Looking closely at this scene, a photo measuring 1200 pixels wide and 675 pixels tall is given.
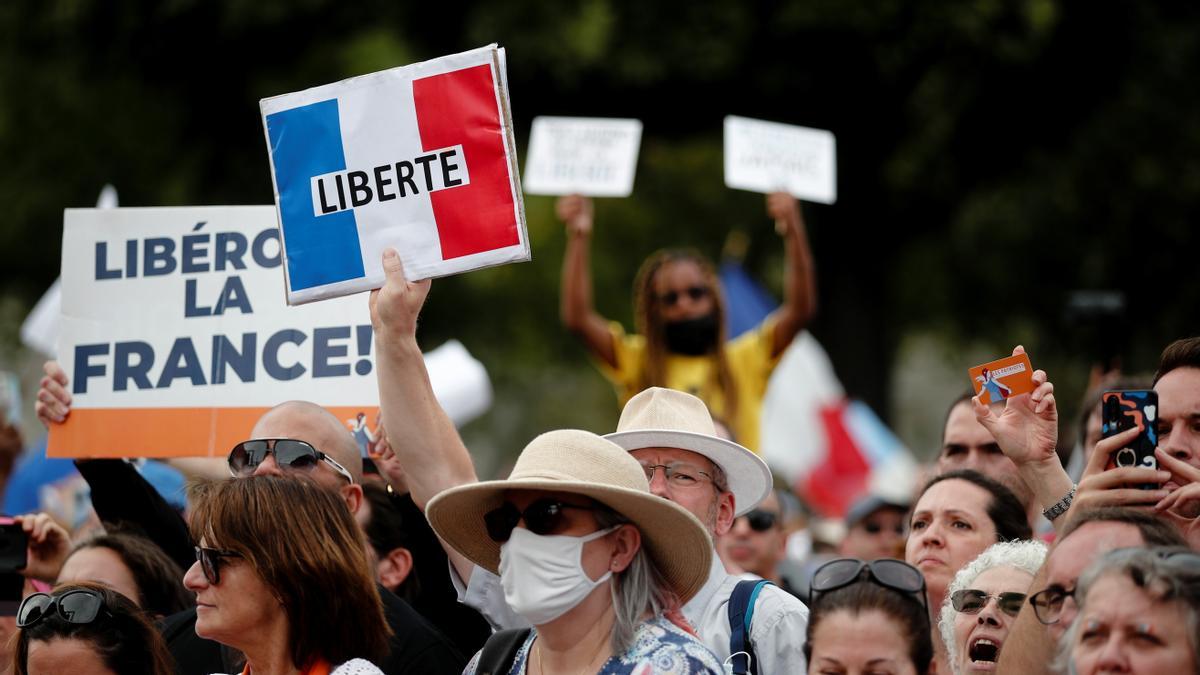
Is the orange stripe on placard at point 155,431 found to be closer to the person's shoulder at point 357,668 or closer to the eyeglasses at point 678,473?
the eyeglasses at point 678,473

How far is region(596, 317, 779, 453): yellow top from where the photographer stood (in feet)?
26.8

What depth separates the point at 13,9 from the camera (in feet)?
54.9

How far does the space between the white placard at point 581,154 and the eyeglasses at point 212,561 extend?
464 cm

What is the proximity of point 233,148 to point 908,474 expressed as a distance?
7157 millimetres

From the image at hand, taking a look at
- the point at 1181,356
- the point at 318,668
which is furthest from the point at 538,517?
the point at 1181,356

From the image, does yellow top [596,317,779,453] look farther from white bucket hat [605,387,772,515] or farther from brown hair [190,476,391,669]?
brown hair [190,476,391,669]

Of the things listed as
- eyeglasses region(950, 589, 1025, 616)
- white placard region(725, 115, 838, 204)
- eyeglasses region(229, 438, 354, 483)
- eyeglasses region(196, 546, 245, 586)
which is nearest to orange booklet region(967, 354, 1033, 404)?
eyeglasses region(950, 589, 1025, 616)

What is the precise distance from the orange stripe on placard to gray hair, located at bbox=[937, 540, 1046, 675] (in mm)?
2322

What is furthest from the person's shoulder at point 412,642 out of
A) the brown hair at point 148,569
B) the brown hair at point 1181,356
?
the brown hair at point 1181,356

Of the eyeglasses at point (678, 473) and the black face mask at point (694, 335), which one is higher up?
the black face mask at point (694, 335)

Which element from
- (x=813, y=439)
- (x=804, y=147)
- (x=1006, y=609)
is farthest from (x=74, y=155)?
(x=1006, y=609)

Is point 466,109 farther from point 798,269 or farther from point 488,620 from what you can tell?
point 798,269

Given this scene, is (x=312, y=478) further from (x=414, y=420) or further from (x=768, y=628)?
(x=768, y=628)

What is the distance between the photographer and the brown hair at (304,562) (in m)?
A: 4.52
